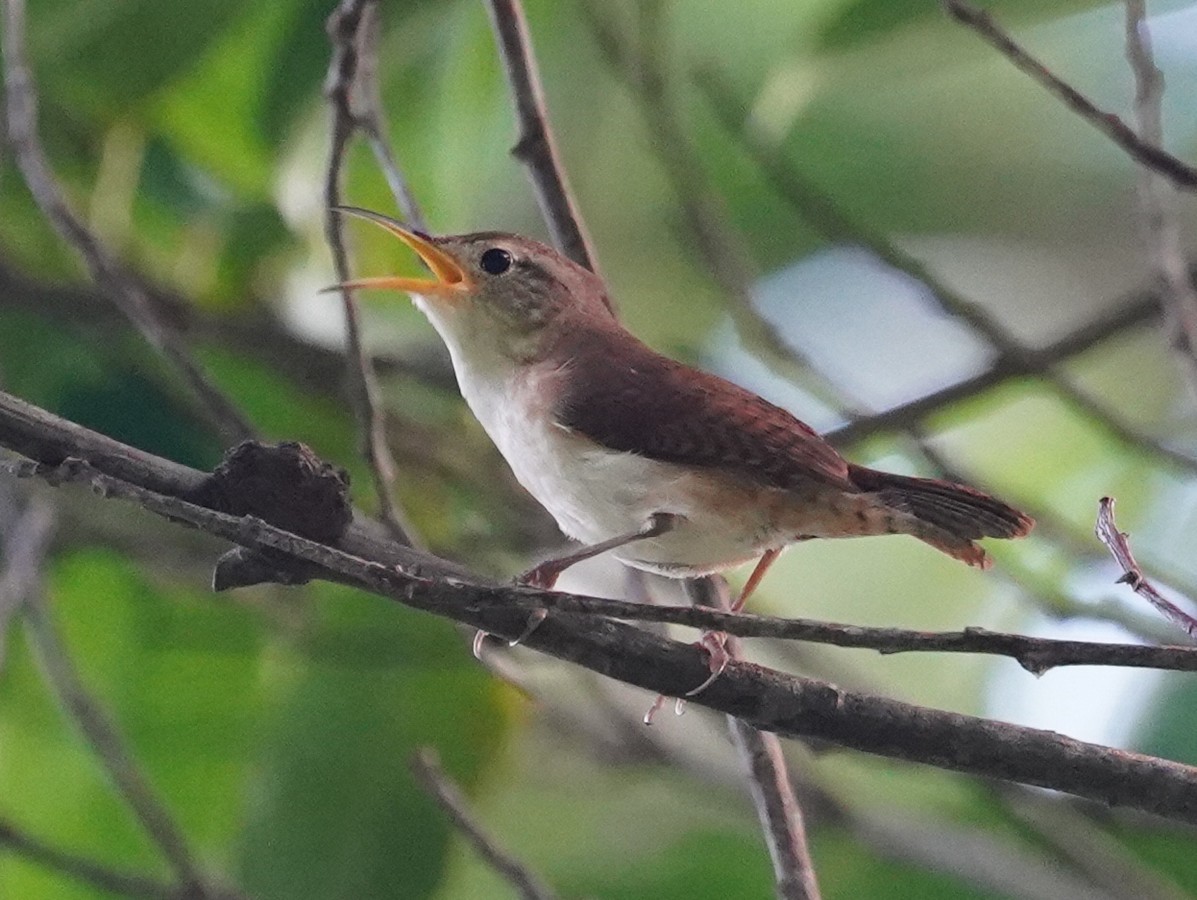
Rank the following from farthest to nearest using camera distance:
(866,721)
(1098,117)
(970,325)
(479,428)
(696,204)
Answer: (479,428) → (696,204) → (970,325) → (1098,117) → (866,721)

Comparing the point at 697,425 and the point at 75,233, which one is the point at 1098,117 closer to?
the point at 697,425

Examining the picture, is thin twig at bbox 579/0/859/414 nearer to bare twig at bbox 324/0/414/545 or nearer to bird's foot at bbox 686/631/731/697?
bare twig at bbox 324/0/414/545

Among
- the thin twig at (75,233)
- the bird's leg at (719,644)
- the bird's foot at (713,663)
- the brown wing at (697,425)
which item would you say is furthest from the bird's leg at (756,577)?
the thin twig at (75,233)

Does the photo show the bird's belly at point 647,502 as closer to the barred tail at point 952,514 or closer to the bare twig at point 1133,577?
the barred tail at point 952,514

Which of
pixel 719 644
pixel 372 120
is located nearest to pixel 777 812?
pixel 719 644

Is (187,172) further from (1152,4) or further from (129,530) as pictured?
(1152,4)
